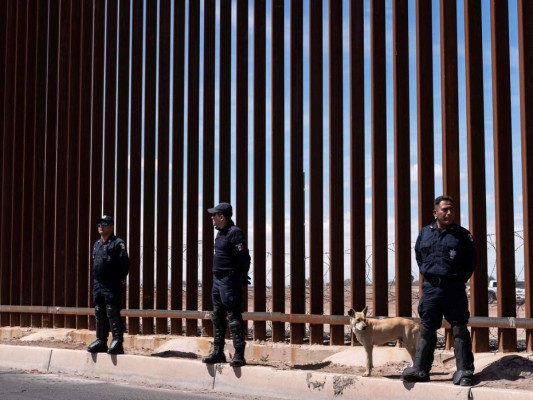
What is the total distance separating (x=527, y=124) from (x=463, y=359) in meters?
2.60

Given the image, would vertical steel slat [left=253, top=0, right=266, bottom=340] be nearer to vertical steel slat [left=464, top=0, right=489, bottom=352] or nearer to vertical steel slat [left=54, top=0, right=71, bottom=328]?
vertical steel slat [left=464, top=0, right=489, bottom=352]

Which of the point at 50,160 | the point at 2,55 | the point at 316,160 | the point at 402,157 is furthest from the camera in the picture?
the point at 2,55

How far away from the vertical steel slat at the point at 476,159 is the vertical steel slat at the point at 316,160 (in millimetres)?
1885

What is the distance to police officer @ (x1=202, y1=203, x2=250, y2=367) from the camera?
779 cm

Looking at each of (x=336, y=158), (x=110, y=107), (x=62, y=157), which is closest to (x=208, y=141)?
(x=336, y=158)

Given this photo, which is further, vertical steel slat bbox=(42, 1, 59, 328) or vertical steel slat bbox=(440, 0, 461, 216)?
vertical steel slat bbox=(42, 1, 59, 328)

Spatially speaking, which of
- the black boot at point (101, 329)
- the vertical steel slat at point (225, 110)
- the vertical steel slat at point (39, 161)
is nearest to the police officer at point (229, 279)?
the black boot at point (101, 329)

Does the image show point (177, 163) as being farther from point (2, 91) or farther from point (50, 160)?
point (2, 91)

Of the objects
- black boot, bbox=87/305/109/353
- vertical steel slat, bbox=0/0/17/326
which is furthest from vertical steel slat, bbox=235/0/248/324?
vertical steel slat, bbox=0/0/17/326

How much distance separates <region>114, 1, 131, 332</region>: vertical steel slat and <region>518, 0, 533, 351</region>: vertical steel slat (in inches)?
244

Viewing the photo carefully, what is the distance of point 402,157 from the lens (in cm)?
862

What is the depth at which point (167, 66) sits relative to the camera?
455 inches

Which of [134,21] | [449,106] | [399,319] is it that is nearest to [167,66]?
[134,21]

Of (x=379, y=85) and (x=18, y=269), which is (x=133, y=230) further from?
(x=379, y=85)
